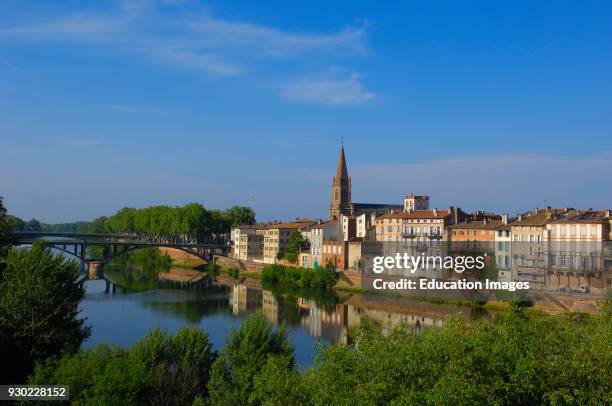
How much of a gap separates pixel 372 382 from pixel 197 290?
38856mm

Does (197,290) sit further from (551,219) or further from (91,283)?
(551,219)

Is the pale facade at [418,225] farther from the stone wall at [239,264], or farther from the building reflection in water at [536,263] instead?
the stone wall at [239,264]

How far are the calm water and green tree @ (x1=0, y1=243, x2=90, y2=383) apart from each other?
704 cm

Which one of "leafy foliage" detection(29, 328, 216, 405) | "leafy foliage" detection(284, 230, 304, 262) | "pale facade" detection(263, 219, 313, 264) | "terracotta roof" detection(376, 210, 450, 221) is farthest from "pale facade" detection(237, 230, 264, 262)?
"leafy foliage" detection(29, 328, 216, 405)

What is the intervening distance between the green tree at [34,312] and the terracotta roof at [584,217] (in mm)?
28380

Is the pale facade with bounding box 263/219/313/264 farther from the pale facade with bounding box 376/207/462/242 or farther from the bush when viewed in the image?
the pale facade with bounding box 376/207/462/242

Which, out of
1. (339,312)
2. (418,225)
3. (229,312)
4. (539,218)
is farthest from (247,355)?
Result: (418,225)

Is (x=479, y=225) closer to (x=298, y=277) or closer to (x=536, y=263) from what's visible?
(x=536, y=263)

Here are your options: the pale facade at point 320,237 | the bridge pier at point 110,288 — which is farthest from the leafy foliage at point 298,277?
the bridge pier at point 110,288

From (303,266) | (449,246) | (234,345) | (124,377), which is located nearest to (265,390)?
(124,377)

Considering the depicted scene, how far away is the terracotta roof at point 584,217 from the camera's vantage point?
119ft

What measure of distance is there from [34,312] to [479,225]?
109ft

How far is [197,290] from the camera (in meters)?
47.6

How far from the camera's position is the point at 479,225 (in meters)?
44.0
